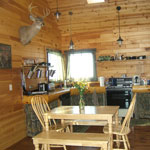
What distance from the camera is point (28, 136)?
15.8ft

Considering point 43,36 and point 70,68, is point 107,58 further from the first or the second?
point 43,36

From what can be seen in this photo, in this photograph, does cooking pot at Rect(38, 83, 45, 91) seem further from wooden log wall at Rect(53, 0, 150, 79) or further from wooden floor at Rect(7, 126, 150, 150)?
wooden log wall at Rect(53, 0, 150, 79)

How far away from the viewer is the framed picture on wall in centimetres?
415

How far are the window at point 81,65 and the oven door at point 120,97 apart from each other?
977mm

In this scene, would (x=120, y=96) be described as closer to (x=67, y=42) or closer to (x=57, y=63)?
(x=57, y=63)

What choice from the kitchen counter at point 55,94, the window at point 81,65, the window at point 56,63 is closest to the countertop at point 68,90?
the kitchen counter at point 55,94

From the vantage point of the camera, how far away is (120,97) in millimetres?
6160

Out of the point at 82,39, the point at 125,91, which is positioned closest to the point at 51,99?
the point at 125,91

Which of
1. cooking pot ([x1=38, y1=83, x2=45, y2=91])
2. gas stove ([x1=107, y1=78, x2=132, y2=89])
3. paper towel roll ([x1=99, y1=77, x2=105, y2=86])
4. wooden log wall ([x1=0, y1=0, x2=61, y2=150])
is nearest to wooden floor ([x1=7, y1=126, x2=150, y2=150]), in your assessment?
wooden log wall ([x1=0, y1=0, x2=61, y2=150])

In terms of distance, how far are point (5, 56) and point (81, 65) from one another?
3.26 m

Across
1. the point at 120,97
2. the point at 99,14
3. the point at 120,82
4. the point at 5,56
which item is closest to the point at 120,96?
the point at 120,97

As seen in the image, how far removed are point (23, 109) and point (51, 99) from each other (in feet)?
2.09

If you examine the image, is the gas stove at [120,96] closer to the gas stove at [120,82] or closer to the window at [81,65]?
the gas stove at [120,82]

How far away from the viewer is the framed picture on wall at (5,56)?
415 centimetres
